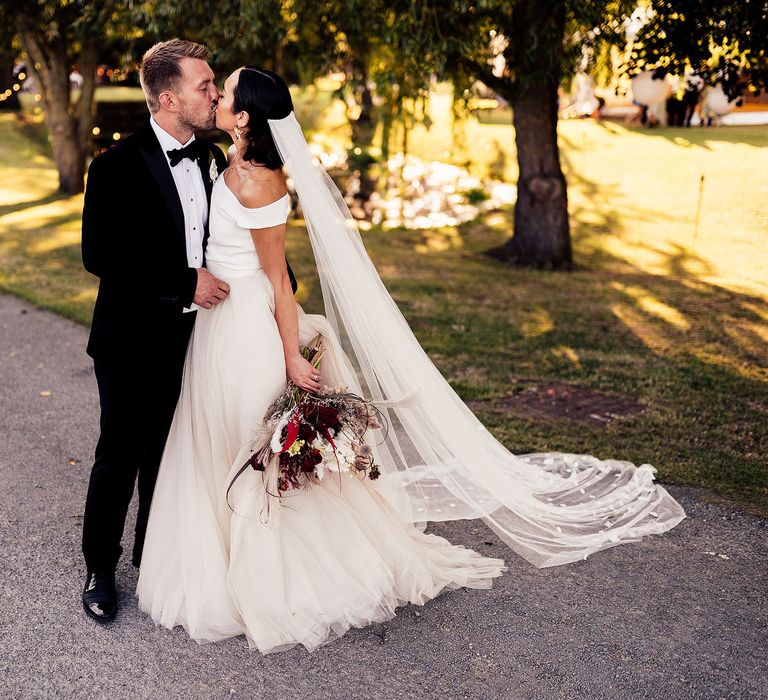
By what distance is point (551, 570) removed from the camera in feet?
12.2

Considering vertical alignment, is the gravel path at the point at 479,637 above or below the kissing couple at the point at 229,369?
below

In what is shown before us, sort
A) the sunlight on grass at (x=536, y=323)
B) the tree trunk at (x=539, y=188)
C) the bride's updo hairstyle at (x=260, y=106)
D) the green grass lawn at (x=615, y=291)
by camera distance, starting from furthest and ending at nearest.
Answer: the tree trunk at (x=539, y=188) < the sunlight on grass at (x=536, y=323) < the green grass lawn at (x=615, y=291) < the bride's updo hairstyle at (x=260, y=106)

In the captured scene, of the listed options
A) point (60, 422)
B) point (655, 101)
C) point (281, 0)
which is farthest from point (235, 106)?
point (655, 101)

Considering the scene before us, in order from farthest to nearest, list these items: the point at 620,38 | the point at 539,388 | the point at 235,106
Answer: the point at 620,38
the point at 539,388
the point at 235,106

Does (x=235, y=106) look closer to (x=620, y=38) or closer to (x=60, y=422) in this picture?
(x=60, y=422)

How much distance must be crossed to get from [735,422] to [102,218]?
14.3 ft

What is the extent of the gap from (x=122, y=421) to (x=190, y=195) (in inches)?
36.7

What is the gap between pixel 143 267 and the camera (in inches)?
128

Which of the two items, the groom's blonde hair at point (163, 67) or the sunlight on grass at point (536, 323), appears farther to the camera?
the sunlight on grass at point (536, 323)

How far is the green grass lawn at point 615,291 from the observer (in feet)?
18.0

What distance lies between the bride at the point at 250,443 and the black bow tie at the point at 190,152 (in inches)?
6.2

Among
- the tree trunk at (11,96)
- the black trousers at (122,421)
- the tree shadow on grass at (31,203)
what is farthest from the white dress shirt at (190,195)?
the tree trunk at (11,96)

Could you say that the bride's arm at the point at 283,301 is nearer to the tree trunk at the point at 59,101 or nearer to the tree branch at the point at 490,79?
the tree branch at the point at 490,79

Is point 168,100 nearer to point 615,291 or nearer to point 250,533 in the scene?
point 250,533
